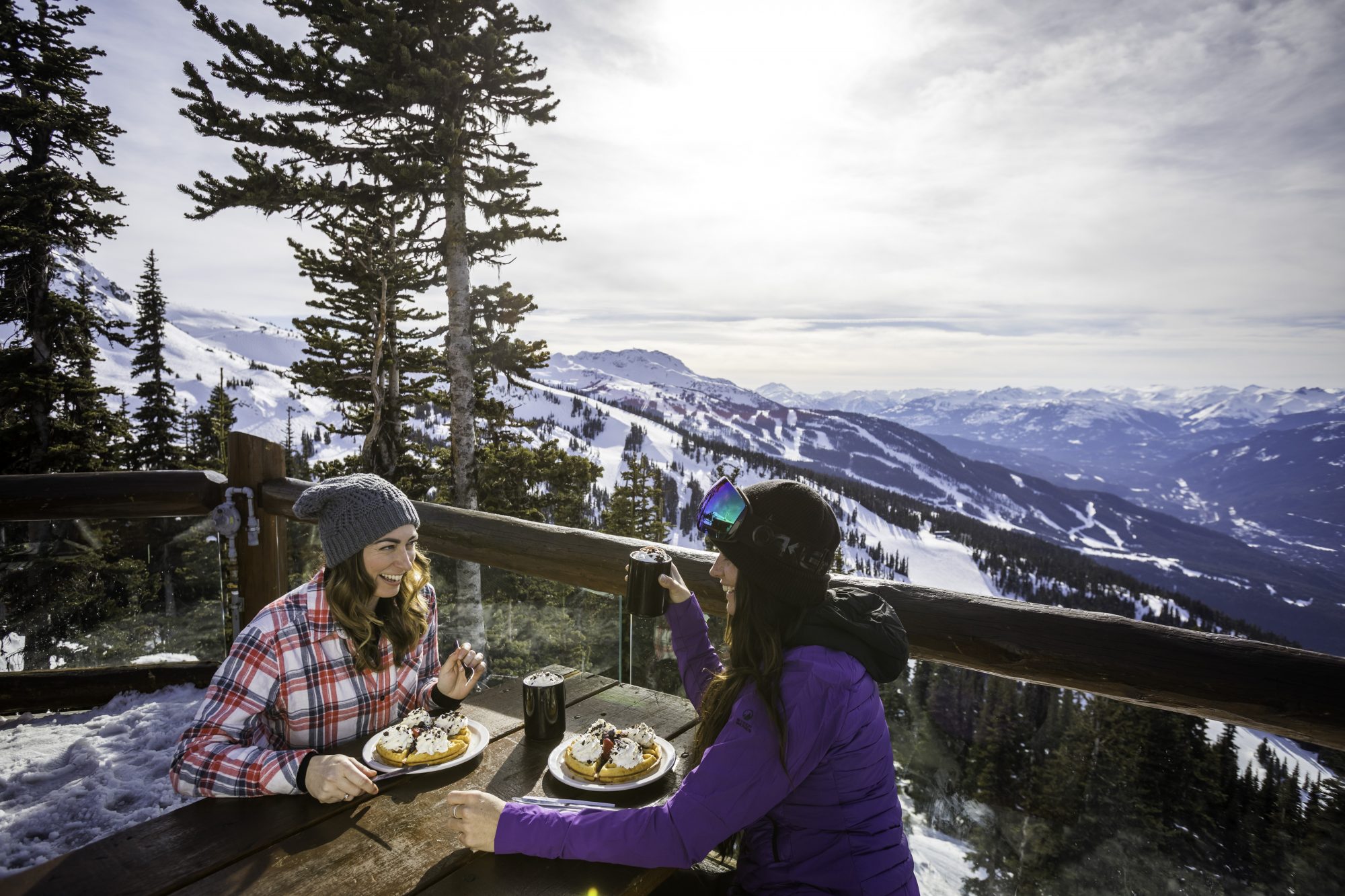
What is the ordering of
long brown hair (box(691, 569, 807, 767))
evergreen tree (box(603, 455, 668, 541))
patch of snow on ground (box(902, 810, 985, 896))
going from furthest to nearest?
evergreen tree (box(603, 455, 668, 541)) < patch of snow on ground (box(902, 810, 985, 896)) < long brown hair (box(691, 569, 807, 767))

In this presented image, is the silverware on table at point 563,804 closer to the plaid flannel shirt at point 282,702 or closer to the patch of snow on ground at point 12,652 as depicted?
the plaid flannel shirt at point 282,702

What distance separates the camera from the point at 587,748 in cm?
212

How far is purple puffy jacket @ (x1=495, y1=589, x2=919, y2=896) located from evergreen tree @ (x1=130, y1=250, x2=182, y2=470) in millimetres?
28335

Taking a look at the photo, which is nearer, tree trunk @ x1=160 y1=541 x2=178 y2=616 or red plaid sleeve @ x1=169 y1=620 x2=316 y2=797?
red plaid sleeve @ x1=169 y1=620 x2=316 y2=797

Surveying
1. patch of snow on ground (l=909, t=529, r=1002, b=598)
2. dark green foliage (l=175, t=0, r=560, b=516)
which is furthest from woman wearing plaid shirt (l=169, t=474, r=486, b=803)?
patch of snow on ground (l=909, t=529, r=1002, b=598)

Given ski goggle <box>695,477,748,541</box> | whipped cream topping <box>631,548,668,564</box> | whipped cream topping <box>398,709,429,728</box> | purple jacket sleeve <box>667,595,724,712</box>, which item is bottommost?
whipped cream topping <box>398,709,429,728</box>

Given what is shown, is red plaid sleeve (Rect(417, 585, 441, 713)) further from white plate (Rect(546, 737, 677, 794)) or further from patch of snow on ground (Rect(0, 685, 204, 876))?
patch of snow on ground (Rect(0, 685, 204, 876))

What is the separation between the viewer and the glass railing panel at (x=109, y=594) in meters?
4.88

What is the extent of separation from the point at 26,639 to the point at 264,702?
4417 mm

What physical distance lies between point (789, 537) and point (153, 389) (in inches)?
1189

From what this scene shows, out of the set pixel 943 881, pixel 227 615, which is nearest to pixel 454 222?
pixel 227 615

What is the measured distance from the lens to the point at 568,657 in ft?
14.4

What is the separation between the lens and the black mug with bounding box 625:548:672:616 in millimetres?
2635

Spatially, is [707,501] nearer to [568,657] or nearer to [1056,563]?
[568,657]
